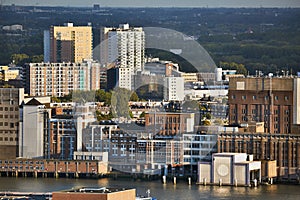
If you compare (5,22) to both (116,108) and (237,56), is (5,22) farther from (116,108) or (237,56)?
(116,108)

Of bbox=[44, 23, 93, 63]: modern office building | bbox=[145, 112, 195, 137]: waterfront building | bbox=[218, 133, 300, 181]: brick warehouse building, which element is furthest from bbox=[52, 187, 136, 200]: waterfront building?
bbox=[44, 23, 93, 63]: modern office building

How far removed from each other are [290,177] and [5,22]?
26606 millimetres

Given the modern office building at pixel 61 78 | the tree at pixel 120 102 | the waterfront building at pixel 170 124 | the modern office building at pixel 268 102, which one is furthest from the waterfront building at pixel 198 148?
the modern office building at pixel 61 78

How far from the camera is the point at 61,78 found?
2753cm

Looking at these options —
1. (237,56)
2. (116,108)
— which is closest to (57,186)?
(116,108)

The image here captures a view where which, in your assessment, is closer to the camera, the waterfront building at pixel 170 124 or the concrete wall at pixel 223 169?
the concrete wall at pixel 223 169

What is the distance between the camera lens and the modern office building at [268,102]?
18.8 m

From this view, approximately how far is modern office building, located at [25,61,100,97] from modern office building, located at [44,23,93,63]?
176 inches

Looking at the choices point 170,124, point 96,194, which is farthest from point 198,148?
point 96,194

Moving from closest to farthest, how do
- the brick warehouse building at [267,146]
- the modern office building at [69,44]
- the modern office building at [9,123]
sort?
the brick warehouse building at [267,146] → the modern office building at [9,123] → the modern office building at [69,44]

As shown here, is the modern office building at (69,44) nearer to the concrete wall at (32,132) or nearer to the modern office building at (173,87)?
the modern office building at (173,87)

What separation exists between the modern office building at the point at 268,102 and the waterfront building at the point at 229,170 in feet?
6.31

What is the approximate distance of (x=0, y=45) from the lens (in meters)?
39.2

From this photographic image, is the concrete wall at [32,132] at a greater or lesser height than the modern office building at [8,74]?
lesser
